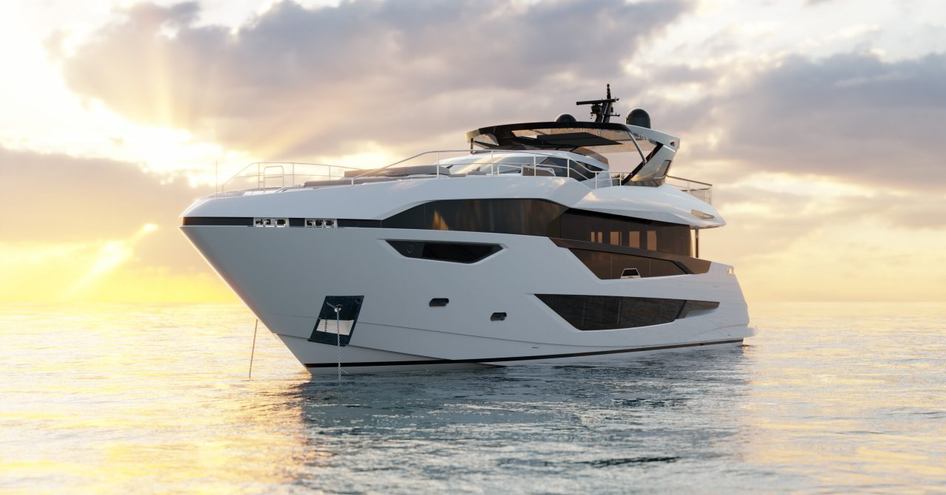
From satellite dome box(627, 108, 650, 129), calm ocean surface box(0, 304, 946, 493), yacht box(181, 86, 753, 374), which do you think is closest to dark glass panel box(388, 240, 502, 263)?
yacht box(181, 86, 753, 374)

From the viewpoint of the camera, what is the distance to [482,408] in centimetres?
1493

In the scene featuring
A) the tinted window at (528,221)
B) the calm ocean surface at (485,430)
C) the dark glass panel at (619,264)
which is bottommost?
the calm ocean surface at (485,430)

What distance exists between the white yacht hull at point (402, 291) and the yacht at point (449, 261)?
0.09 feet

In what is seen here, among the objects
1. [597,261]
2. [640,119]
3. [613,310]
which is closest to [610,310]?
[613,310]

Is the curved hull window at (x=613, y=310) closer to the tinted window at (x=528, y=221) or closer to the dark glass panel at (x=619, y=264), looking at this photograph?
the dark glass panel at (x=619, y=264)

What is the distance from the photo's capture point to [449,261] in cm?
1855

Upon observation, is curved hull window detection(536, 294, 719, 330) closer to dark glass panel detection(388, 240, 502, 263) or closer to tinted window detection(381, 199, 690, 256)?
tinted window detection(381, 199, 690, 256)

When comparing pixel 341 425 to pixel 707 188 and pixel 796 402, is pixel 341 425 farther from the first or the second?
pixel 707 188

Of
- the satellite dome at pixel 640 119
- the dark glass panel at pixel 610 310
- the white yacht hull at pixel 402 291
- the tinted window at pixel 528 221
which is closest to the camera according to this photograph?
the white yacht hull at pixel 402 291

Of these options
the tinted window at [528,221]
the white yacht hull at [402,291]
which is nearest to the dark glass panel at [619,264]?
the white yacht hull at [402,291]

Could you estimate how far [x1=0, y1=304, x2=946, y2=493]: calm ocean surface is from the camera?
32.6 ft

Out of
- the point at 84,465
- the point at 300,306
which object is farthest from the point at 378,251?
the point at 84,465

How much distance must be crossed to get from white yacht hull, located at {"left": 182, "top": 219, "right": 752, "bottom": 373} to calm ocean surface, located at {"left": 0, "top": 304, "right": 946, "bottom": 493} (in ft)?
1.66

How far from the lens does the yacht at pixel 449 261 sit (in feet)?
58.5
